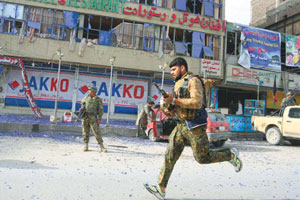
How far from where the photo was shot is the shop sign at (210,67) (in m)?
18.8

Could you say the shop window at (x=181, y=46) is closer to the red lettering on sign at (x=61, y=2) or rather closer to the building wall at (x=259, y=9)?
the red lettering on sign at (x=61, y=2)

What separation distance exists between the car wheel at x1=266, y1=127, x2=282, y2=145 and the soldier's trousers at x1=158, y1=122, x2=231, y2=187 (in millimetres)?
9042

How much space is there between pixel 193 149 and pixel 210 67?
1692cm

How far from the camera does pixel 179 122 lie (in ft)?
9.98

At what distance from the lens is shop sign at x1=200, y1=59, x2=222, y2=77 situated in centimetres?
1877

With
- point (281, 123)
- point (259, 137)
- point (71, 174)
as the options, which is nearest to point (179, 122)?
point (71, 174)

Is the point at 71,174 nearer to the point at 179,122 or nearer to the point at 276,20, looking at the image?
the point at 179,122

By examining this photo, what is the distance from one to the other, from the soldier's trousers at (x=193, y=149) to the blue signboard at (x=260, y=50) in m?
18.3

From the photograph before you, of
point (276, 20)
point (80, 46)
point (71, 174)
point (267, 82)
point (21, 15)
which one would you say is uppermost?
point (276, 20)

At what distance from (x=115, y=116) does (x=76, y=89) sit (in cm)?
362

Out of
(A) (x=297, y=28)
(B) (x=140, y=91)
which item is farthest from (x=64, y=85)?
(A) (x=297, y=28)

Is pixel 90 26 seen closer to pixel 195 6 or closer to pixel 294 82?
pixel 195 6

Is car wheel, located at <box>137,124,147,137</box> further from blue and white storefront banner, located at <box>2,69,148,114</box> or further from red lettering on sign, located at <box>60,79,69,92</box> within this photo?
red lettering on sign, located at <box>60,79,69,92</box>

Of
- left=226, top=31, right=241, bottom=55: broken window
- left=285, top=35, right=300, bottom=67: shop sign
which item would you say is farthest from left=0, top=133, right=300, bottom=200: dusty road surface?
left=285, top=35, right=300, bottom=67: shop sign
